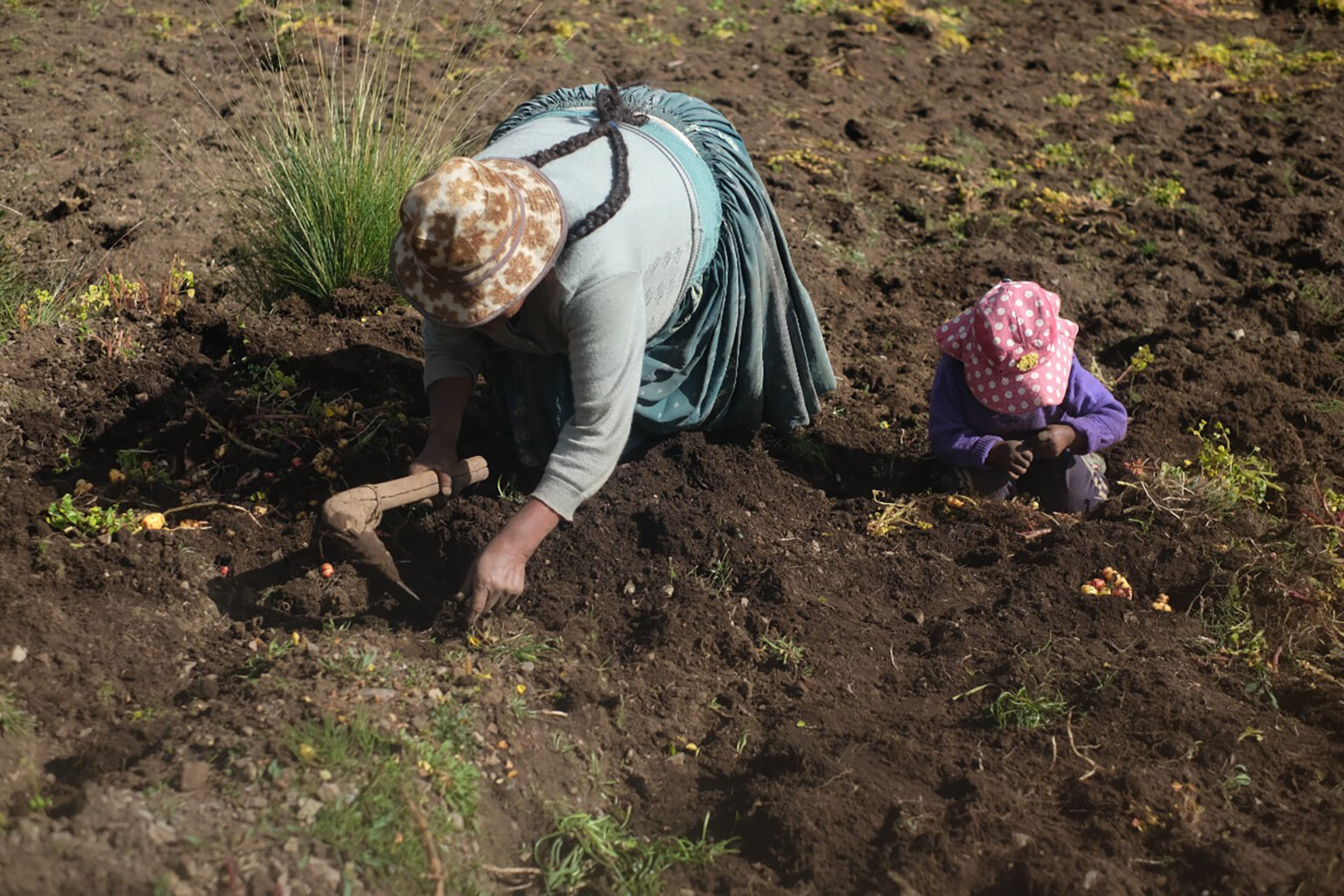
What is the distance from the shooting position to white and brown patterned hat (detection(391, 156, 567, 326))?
2.47 meters

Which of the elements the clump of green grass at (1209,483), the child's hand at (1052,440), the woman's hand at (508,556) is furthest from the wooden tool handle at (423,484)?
the clump of green grass at (1209,483)

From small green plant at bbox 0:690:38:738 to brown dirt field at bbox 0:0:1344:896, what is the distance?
2cm

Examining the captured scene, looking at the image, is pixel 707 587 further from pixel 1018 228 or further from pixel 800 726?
pixel 1018 228

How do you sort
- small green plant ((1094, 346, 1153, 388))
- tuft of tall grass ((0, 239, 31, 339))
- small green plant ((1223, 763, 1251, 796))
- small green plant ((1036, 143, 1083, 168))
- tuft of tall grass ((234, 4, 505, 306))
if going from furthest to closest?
small green plant ((1036, 143, 1083, 168))
small green plant ((1094, 346, 1153, 388))
tuft of tall grass ((234, 4, 505, 306))
tuft of tall grass ((0, 239, 31, 339))
small green plant ((1223, 763, 1251, 796))

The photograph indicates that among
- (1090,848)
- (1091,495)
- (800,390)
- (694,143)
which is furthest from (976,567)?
(694,143)

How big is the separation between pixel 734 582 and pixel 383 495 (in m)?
1.00

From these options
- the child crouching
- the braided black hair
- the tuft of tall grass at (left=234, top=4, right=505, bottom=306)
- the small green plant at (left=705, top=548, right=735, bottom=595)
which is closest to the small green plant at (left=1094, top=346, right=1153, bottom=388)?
the child crouching

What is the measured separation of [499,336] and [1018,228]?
313 cm

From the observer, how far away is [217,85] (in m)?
5.53

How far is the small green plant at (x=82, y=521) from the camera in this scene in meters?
3.15

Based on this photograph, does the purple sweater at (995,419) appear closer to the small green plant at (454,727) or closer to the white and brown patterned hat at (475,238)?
the white and brown patterned hat at (475,238)

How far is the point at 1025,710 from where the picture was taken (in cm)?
285

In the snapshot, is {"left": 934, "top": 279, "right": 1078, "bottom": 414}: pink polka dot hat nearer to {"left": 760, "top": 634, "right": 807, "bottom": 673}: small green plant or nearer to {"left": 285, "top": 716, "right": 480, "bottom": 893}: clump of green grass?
{"left": 760, "top": 634, "right": 807, "bottom": 673}: small green plant

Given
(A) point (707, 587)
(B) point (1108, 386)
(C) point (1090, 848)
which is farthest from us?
(B) point (1108, 386)
